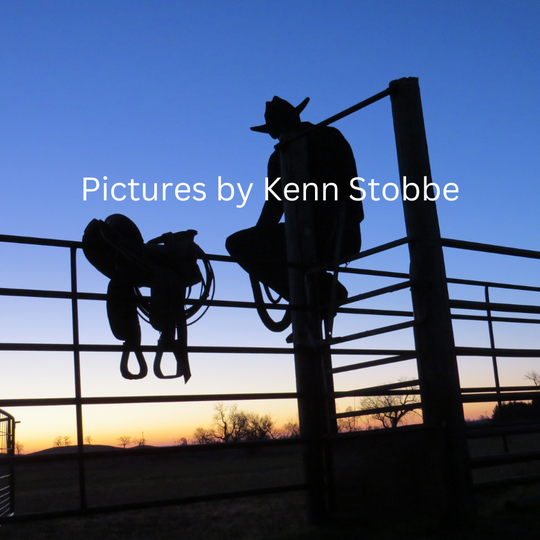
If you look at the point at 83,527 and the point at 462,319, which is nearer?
the point at 462,319

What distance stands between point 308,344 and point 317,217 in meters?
0.90

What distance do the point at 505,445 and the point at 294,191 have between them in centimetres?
231

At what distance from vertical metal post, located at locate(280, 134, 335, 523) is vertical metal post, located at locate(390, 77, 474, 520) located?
2.70ft

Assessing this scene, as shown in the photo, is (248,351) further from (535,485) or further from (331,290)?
(535,485)

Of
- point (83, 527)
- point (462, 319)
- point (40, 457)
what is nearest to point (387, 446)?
point (462, 319)

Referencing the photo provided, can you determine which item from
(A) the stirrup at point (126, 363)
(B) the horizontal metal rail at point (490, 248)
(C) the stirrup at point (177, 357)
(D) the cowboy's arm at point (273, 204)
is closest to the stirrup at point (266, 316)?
(D) the cowboy's arm at point (273, 204)

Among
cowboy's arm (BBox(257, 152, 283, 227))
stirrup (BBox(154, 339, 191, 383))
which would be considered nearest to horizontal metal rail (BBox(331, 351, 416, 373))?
stirrup (BBox(154, 339, 191, 383))

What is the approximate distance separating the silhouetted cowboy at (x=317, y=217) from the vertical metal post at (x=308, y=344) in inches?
2.9

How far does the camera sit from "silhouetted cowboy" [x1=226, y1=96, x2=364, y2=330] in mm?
4152

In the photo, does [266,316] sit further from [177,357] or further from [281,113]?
[281,113]

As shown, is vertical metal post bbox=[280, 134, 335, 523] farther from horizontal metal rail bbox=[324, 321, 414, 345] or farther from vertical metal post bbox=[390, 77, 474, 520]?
vertical metal post bbox=[390, 77, 474, 520]

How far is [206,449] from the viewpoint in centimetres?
323

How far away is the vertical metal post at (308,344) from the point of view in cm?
377

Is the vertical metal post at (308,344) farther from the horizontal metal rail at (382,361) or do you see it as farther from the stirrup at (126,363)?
the stirrup at (126,363)
